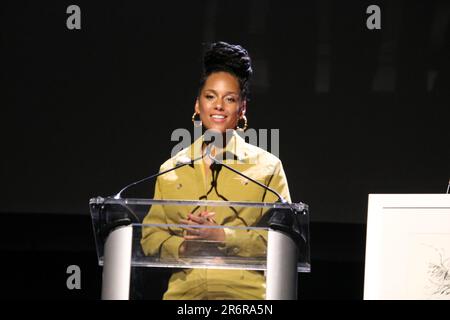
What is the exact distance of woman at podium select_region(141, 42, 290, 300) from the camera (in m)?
1.50

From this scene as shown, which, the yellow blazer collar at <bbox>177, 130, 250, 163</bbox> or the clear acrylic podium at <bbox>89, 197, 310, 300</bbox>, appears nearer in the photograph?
the clear acrylic podium at <bbox>89, 197, 310, 300</bbox>

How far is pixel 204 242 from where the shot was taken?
150 cm

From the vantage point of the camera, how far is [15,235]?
3.27 m

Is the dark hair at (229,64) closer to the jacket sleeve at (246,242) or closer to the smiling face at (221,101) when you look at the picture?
the smiling face at (221,101)

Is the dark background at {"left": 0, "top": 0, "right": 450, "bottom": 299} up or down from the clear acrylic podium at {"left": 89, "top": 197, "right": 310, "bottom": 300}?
up

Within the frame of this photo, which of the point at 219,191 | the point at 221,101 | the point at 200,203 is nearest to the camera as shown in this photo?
the point at 200,203

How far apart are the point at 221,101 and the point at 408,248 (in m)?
1.10

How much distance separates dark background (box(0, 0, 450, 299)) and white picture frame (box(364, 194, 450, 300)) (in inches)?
61.2

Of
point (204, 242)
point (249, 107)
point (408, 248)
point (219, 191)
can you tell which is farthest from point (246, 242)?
point (249, 107)

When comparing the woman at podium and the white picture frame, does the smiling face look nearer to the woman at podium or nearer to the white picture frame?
the woman at podium

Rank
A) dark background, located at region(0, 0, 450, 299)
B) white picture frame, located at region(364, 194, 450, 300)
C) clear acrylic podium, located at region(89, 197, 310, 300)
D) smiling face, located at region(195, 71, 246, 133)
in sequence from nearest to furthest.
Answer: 1. clear acrylic podium, located at region(89, 197, 310, 300)
2. white picture frame, located at region(364, 194, 450, 300)
3. smiling face, located at region(195, 71, 246, 133)
4. dark background, located at region(0, 0, 450, 299)

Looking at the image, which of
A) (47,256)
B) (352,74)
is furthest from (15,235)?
(352,74)

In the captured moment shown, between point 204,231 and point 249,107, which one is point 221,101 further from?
point 204,231

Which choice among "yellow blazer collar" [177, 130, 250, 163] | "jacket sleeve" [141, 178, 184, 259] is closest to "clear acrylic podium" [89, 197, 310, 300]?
"jacket sleeve" [141, 178, 184, 259]
